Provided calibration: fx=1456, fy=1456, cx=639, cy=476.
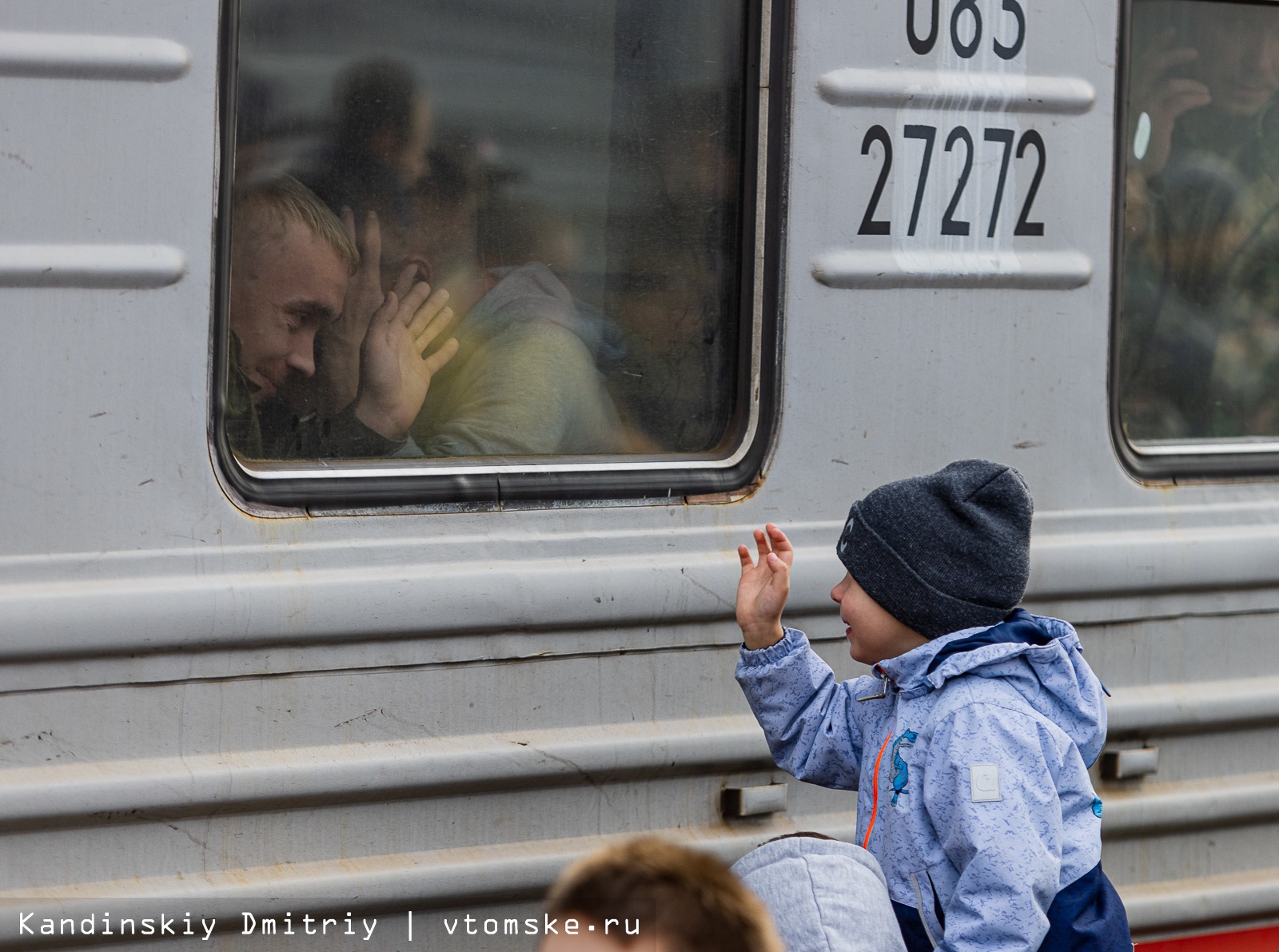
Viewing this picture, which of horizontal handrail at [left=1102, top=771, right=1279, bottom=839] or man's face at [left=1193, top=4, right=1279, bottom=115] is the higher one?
man's face at [left=1193, top=4, right=1279, bottom=115]

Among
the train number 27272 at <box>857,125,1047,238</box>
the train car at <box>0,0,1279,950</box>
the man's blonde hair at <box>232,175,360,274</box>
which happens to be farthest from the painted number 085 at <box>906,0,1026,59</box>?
the man's blonde hair at <box>232,175,360,274</box>

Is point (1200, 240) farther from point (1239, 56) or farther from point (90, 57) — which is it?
point (90, 57)

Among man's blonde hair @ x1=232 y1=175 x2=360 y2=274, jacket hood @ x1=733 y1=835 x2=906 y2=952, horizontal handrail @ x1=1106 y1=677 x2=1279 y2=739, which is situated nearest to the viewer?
jacket hood @ x1=733 y1=835 x2=906 y2=952

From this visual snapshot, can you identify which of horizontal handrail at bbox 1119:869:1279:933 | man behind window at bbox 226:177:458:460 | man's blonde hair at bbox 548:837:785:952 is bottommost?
horizontal handrail at bbox 1119:869:1279:933

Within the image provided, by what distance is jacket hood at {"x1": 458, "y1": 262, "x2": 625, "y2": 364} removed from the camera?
1.96m

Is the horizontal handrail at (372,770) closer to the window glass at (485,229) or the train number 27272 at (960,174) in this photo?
the window glass at (485,229)

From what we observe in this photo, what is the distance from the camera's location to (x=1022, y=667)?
1.68 m

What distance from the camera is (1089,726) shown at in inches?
67.0

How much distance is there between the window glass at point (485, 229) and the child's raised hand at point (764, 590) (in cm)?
28

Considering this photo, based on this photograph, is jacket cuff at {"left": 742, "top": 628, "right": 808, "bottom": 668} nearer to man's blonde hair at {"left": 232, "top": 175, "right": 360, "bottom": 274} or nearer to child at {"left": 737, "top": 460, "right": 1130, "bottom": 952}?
child at {"left": 737, "top": 460, "right": 1130, "bottom": 952}

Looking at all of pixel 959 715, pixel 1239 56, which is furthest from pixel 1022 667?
pixel 1239 56

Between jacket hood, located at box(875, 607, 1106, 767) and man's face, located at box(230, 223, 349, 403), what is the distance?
83 centimetres

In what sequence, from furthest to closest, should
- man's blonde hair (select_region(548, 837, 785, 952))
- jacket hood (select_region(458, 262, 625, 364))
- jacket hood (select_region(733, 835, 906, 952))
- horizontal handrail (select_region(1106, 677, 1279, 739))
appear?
horizontal handrail (select_region(1106, 677, 1279, 739)), jacket hood (select_region(458, 262, 625, 364)), jacket hood (select_region(733, 835, 906, 952)), man's blonde hair (select_region(548, 837, 785, 952))

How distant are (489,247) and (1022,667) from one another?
2.86 feet
